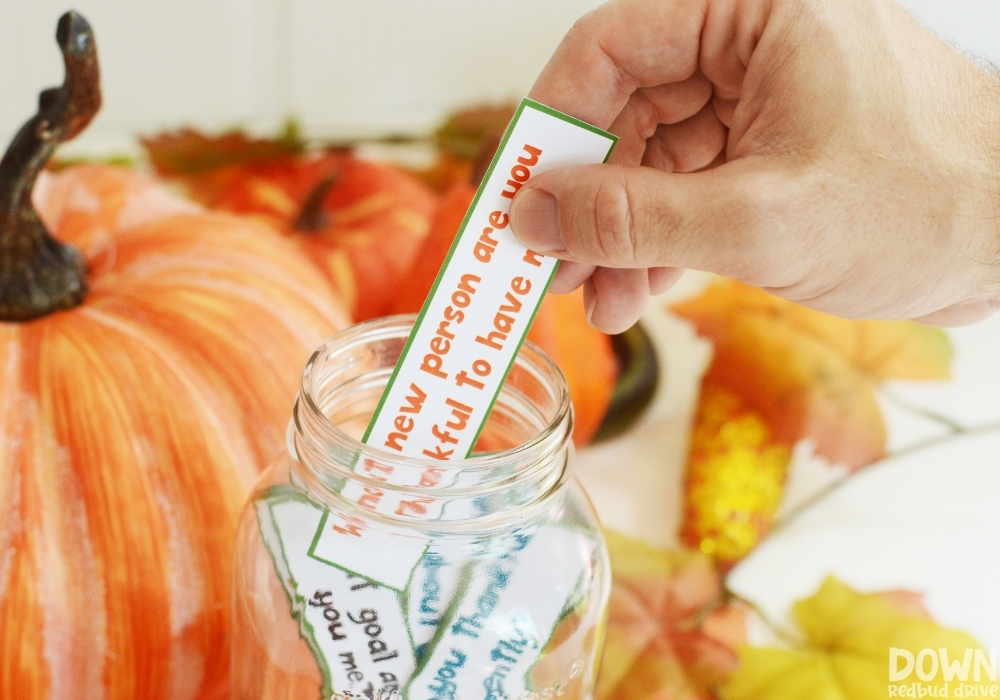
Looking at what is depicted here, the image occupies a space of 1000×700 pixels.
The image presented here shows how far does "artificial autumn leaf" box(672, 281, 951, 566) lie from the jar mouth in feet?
0.94

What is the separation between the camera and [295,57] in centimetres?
109

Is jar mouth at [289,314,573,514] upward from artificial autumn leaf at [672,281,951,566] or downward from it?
upward

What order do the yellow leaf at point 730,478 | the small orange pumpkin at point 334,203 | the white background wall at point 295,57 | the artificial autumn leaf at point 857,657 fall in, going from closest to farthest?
1. the artificial autumn leaf at point 857,657
2. the yellow leaf at point 730,478
3. the small orange pumpkin at point 334,203
4. the white background wall at point 295,57

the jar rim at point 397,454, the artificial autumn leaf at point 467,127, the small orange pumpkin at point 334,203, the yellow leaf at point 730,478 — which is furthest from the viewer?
the artificial autumn leaf at point 467,127

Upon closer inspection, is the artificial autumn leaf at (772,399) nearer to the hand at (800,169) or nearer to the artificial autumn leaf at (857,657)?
the artificial autumn leaf at (857,657)

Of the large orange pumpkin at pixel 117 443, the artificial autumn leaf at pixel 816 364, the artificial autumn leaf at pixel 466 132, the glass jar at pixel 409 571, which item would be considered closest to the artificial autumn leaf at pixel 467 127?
the artificial autumn leaf at pixel 466 132

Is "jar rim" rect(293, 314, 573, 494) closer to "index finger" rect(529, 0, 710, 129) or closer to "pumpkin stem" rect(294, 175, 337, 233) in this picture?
"index finger" rect(529, 0, 710, 129)

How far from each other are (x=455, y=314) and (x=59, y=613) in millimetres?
277

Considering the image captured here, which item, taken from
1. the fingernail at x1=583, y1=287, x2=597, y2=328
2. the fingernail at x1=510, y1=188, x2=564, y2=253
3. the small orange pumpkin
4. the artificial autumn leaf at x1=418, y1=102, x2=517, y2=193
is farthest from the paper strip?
the artificial autumn leaf at x1=418, y1=102, x2=517, y2=193

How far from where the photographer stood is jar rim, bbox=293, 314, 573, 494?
0.39 m

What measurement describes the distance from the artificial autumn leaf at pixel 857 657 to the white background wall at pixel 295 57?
62 cm

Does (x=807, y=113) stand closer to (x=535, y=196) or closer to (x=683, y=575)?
(x=535, y=196)

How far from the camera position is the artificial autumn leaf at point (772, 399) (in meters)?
0.73

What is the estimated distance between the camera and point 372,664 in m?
0.42
